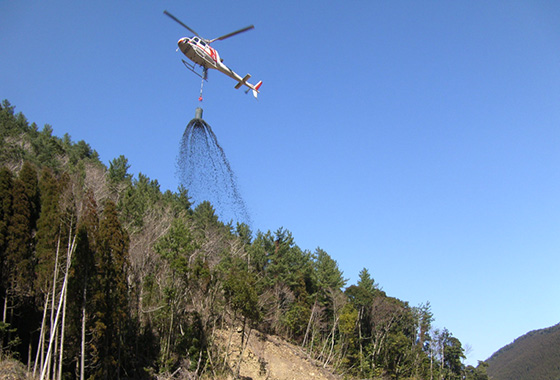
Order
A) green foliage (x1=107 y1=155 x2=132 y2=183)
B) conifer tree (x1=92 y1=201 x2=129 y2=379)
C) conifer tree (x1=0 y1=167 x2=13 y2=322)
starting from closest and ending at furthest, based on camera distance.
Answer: conifer tree (x1=0 y1=167 x2=13 y2=322), conifer tree (x1=92 y1=201 x2=129 y2=379), green foliage (x1=107 y1=155 x2=132 y2=183)

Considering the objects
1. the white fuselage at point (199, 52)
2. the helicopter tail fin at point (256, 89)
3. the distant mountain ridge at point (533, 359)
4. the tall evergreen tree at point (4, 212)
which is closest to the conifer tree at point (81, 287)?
the tall evergreen tree at point (4, 212)

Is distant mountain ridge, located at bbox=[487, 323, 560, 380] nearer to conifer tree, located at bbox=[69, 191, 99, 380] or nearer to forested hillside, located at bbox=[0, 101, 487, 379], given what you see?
forested hillside, located at bbox=[0, 101, 487, 379]

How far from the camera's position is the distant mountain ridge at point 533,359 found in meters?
112

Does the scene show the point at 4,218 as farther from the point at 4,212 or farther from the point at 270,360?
the point at 270,360

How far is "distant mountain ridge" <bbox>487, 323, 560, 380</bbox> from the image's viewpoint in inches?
4426

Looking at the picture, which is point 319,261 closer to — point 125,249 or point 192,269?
point 192,269

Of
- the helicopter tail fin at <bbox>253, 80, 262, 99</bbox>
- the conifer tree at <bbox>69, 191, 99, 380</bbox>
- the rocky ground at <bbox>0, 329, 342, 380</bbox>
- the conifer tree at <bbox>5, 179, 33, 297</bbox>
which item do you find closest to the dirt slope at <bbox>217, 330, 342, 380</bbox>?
the rocky ground at <bbox>0, 329, 342, 380</bbox>

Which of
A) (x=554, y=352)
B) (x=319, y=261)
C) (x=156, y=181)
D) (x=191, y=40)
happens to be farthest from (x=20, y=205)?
(x=554, y=352)

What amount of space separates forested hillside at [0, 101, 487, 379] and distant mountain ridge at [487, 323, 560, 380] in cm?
9048

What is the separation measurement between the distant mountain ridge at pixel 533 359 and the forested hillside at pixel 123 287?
297ft

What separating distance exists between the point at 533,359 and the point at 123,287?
130841mm

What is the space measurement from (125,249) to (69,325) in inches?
137

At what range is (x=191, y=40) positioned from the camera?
20094 mm

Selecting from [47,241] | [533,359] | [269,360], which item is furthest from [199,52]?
[533,359]
